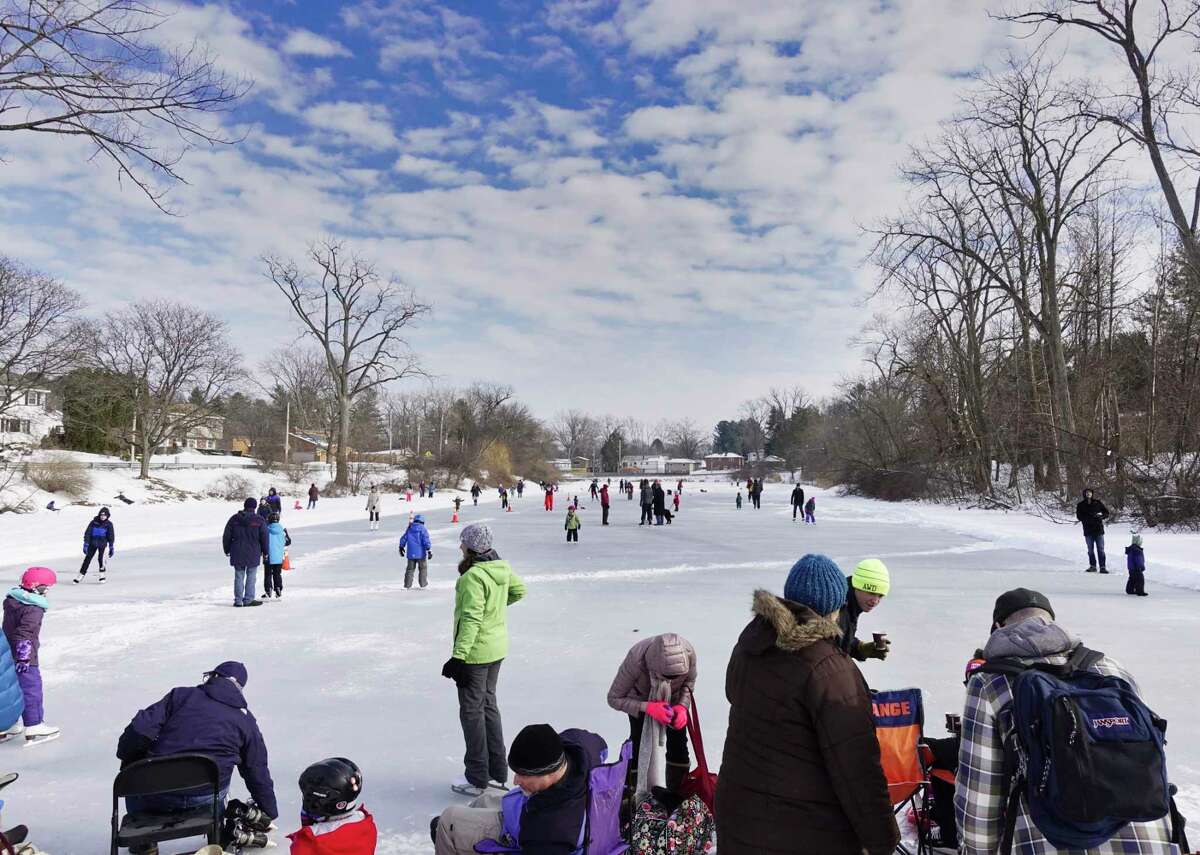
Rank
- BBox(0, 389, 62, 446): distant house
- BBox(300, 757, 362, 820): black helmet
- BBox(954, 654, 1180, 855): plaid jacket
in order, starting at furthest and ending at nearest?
BBox(0, 389, 62, 446): distant house, BBox(300, 757, 362, 820): black helmet, BBox(954, 654, 1180, 855): plaid jacket

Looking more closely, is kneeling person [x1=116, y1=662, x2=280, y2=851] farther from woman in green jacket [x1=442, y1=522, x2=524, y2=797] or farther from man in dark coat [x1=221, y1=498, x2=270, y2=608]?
man in dark coat [x1=221, y1=498, x2=270, y2=608]

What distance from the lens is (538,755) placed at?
266 cm

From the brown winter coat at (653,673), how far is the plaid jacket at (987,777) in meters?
1.58

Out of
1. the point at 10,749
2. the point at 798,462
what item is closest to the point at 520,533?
the point at 10,749

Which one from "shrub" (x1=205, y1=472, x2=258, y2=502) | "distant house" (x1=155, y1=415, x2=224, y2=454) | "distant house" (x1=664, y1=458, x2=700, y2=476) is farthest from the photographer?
"distant house" (x1=664, y1=458, x2=700, y2=476)

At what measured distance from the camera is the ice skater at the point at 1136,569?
33.8ft

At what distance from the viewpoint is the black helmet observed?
9.05 ft

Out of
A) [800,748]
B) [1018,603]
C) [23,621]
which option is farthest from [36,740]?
[1018,603]

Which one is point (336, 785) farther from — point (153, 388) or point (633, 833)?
point (153, 388)

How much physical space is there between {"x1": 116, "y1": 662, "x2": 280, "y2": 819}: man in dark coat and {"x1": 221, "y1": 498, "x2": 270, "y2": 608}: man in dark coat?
6929 mm

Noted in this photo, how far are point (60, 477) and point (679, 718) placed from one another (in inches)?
1405

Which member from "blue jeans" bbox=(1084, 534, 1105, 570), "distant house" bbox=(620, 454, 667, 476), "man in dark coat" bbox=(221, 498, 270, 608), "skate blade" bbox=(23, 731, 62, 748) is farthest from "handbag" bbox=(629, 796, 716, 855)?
"distant house" bbox=(620, 454, 667, 476)

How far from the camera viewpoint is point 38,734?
4.80 meters

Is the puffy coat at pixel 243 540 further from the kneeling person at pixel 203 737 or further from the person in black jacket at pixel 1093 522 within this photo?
the person in black jacket at pixel 1093 522
